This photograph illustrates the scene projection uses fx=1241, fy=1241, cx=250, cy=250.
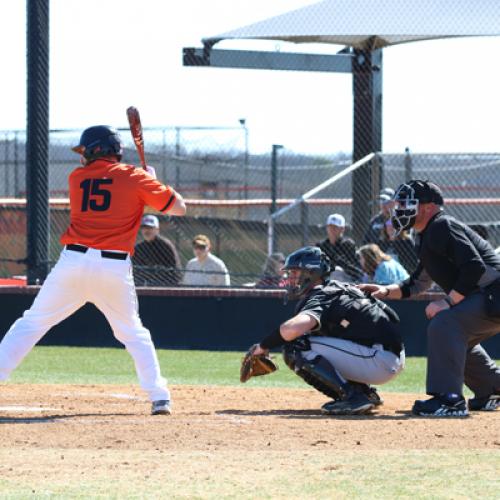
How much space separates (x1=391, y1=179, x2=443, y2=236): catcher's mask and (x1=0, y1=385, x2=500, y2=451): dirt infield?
1.20 metres

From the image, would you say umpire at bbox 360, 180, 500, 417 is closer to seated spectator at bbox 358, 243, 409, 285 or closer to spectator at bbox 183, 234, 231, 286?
seated spectator at bbox 358, 243, 409, 285

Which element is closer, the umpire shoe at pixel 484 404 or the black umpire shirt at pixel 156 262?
the umpire shoe at pixel 484 404

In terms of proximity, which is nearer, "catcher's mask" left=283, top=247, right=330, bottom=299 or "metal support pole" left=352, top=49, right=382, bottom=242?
"catcher's mask" left=283, top=247, right=330, bottom=299

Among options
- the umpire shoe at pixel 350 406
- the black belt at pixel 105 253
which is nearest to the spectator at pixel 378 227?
the umpire shoe at pixel 350 406

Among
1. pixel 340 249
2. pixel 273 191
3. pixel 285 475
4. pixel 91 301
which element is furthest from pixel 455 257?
pixel 273 191

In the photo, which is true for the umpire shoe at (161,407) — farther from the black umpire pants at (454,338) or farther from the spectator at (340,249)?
the spectator at (340,249)

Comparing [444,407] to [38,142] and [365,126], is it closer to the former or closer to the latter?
[38,142]

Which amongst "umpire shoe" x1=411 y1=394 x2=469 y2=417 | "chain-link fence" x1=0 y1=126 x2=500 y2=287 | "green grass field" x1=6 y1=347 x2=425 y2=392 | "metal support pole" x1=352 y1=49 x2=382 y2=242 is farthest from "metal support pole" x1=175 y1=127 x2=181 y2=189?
"umpire shoe" x1=411 y1=394 x2=469 y2=417

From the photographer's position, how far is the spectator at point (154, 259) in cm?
1406

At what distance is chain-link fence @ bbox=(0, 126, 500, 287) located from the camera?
556 inches

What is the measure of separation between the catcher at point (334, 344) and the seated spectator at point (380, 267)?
Result: 474 cm

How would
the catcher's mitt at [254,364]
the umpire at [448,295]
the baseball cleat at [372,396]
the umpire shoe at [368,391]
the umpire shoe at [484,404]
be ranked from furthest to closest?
the umpire shoe at [484,404], the baseball cleat at [372,396], the umpire shoe at [368,391], the catcher's mitt at [254,364], the umpire at [448,295]

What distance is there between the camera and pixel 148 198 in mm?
7363

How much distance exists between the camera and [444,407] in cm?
750
